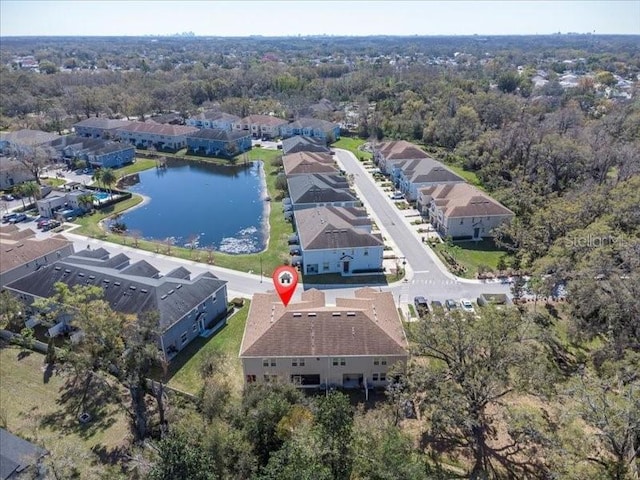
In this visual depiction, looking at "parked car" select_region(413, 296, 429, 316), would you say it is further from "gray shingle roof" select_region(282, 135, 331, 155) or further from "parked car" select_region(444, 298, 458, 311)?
"gray shingle roof" select_region(282, 135, 331, 155)

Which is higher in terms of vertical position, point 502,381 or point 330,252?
point 502,381

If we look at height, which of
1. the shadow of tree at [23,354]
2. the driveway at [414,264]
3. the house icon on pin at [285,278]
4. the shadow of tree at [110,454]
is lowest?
the shadow of tree at [23,354]

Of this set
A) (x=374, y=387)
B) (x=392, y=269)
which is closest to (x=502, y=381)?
(x=374, y=387)

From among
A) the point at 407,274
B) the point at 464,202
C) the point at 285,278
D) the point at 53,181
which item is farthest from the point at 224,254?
the point at 53,181

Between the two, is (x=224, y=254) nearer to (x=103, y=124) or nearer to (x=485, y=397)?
(x=485, y=397)

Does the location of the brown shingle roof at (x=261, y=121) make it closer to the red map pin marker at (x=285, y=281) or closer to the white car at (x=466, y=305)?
the red map pin marker at (x=285, y=281)

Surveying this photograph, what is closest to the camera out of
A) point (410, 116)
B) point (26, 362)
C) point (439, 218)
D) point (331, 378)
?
point (331, 378)

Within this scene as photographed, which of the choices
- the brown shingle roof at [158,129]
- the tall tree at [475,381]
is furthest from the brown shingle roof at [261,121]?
the tall tree at [475,381]

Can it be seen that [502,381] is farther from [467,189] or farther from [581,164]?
[581,164]
